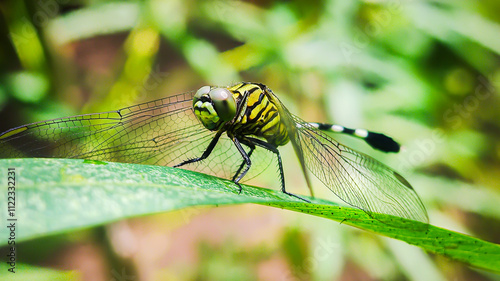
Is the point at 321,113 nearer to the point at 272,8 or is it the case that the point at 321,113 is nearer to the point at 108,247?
the point at 272,8

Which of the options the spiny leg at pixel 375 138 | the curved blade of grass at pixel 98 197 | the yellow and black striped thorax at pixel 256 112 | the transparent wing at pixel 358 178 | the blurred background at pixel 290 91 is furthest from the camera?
the blurred background at pixel 290 91

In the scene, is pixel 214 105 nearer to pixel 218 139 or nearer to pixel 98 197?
pixel 218 139

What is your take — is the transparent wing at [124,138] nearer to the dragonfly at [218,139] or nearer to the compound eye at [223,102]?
the dragonfly at [218,139]

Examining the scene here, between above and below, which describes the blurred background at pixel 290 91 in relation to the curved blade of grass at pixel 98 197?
above

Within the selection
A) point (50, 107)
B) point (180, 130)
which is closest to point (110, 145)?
point (180, 130)

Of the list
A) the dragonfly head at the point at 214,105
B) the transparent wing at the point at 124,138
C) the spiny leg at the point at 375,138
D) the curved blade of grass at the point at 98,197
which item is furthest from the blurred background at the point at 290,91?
the curved blade of grass at the point at 98,197

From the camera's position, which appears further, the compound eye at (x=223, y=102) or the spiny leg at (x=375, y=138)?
the spiny leg at (x=375, y=138)

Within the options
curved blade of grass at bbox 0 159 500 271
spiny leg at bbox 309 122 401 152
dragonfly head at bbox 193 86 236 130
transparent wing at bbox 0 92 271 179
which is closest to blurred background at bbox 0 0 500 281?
spiny leg at bbox 309 122 401 152

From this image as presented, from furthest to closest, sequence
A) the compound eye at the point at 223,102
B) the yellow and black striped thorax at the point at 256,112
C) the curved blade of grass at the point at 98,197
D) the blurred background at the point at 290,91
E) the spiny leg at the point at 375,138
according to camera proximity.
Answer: the blurred background at the point at 290,91 → the spiny leg at the point at 375,138 → the yellow and black striped thorax at the point at 256,112 → the compound eye at the point at 223,102 → the curved blade of grass at the point at 98,197
